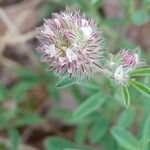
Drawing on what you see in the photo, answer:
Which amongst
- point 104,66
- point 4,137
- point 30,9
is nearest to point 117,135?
point 104,66

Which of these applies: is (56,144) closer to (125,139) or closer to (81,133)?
(81,133)

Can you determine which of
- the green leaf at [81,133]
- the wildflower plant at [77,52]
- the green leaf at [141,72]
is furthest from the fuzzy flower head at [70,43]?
the green leaf at [81,133]

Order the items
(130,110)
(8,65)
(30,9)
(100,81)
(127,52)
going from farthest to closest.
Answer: (30,9), (8,65), (130,110), (100,81), (127,52)

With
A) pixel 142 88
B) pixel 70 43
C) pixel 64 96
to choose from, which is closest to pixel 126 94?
pixel 142 88

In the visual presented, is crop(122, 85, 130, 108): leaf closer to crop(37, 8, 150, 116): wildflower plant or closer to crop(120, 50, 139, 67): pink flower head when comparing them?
crop(37, 8, 150, 116): wildflower plant

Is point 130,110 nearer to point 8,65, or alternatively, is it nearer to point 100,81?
point 100,81

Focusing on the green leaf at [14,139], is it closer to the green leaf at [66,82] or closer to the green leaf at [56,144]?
the green leaf at [56,144]

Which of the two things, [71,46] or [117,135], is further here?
[117,135]
